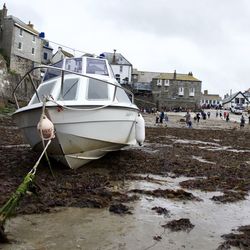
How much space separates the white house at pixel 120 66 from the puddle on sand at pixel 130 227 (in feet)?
289

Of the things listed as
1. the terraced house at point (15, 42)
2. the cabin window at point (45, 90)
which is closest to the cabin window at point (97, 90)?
the cabin window at point (45, 90)

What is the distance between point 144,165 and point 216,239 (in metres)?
6.15

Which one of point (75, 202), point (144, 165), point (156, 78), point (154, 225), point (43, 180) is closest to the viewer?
point (154, 225)

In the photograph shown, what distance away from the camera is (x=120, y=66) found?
95.4 m

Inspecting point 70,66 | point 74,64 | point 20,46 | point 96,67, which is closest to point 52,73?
point 70,66

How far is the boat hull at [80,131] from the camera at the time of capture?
947 cm

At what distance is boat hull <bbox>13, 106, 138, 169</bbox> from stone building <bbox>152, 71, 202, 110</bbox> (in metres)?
86.0

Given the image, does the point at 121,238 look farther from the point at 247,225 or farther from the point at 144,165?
the point at 144,165

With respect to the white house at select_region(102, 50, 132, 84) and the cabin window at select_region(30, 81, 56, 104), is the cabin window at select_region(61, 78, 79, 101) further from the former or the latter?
the white house at select_region(102, 50, 132, 84)

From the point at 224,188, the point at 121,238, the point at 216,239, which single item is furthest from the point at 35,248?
the point at 224,188

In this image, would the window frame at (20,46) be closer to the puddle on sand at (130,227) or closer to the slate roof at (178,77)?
the slate roof at (178,77)

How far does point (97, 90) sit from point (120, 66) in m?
85.6

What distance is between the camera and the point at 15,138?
1900 cm

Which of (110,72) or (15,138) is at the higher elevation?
(110,72)
